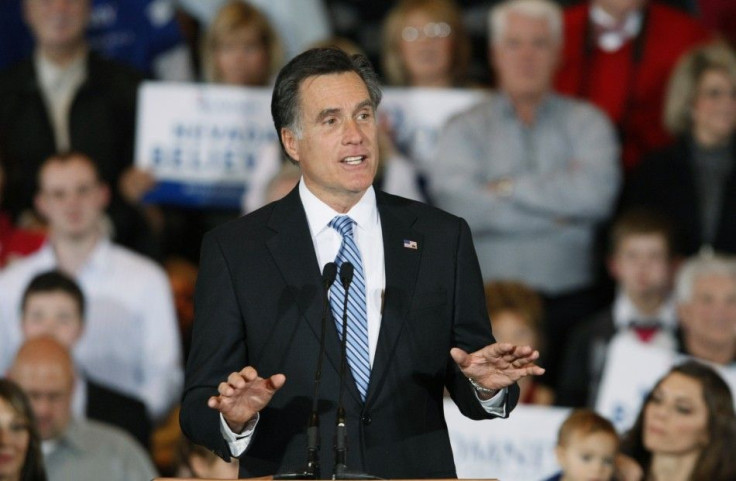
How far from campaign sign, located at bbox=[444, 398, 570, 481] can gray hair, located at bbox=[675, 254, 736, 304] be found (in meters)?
0.88

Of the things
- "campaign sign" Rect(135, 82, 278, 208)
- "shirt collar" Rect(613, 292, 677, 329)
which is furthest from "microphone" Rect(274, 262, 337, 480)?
"campaign sign" Rect(135, 82, 278, 208)

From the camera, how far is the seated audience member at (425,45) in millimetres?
6977

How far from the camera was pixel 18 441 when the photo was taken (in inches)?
196

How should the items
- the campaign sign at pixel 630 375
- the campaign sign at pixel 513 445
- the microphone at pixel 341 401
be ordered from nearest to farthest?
the microphone at pixel 341 401 < the campaign sign at pixel 513 445 < the campaign sign at pixel 630 375

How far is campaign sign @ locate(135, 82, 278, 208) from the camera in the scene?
23.1 ft

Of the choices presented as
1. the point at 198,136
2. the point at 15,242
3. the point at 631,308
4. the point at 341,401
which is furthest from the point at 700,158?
the point at 341,401

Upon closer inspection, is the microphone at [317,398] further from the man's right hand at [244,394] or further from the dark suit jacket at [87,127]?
the dark suit jacket at [87,127]

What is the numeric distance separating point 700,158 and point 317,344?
3.95 meters

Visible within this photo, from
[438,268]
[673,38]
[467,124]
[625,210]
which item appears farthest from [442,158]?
[438,268]

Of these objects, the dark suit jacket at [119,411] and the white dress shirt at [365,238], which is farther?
the dark suit jacket at [119,411]

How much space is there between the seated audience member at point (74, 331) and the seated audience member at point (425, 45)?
194cm

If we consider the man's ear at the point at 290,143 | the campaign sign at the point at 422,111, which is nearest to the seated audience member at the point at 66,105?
the campaign sign at the point at 422,111

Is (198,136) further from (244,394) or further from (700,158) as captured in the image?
(244,394)

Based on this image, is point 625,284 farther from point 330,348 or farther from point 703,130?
point 330,348
